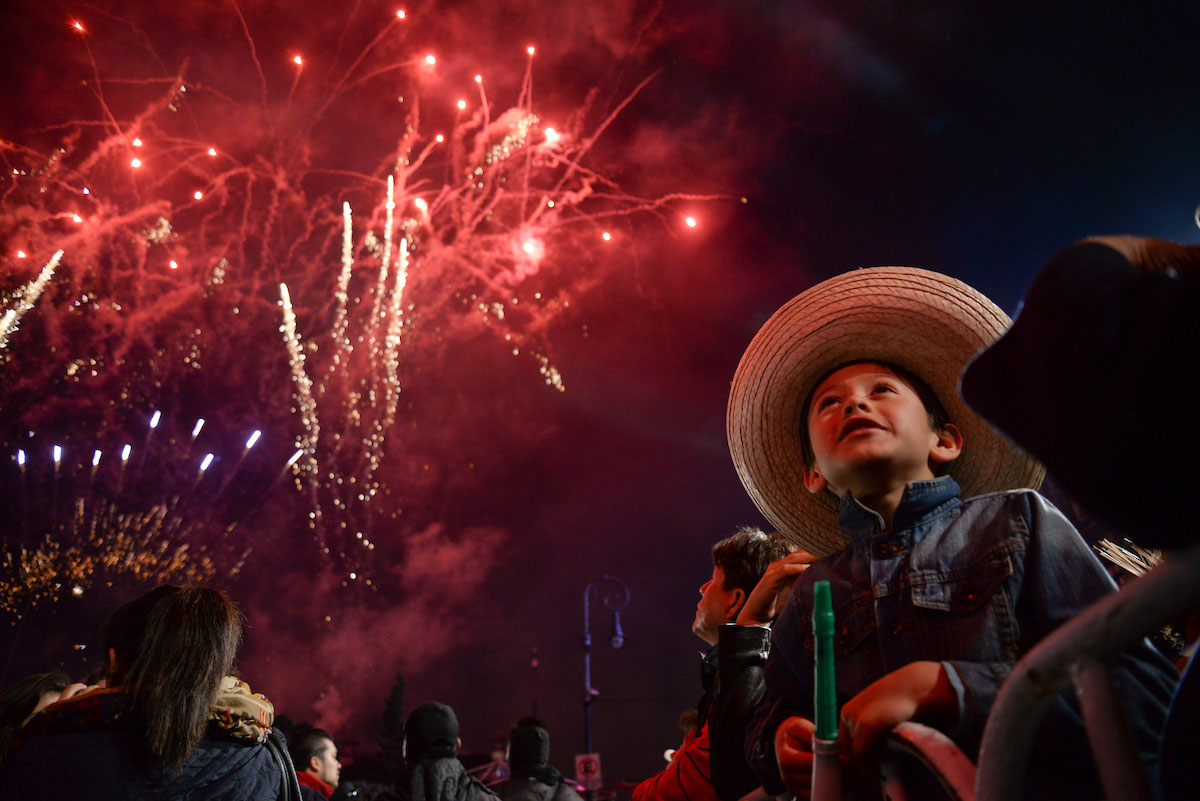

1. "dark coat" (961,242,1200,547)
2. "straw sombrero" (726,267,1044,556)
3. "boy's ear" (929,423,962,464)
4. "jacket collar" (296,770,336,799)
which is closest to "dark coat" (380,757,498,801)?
"jacket collar" (296,770,336,799)

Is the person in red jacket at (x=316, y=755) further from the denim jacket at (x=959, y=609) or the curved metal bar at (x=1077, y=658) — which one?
the curved metal bar at (x=1077, y=658)

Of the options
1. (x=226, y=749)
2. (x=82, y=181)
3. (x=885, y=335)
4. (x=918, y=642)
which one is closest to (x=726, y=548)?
(x=885, y=335)

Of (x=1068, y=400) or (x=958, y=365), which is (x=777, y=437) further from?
(x=1068, y=400)

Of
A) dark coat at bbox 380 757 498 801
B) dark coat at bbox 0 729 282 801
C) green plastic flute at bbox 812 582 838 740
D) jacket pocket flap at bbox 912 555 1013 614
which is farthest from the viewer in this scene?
dark coat at bbox 380 757 498 801

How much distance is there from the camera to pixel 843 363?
9.04ft

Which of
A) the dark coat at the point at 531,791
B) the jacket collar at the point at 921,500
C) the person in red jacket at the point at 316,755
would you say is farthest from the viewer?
the person in red jacket at the point at 316,755

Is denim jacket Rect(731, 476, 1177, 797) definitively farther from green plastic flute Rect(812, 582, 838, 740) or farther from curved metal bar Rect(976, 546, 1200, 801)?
curved metal bar Rect(976, 546, 1200, 801)

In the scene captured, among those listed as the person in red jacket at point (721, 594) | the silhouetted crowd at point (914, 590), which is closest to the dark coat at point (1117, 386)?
the silhouetted crowd at point (914, 590)

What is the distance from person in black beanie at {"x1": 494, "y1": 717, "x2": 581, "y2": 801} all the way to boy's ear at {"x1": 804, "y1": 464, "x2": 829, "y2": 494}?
4.78 meters

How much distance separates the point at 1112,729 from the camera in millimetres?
912

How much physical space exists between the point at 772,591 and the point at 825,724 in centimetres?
171

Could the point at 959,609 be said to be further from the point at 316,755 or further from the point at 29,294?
the point at 29,294

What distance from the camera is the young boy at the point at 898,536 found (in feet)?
4.51

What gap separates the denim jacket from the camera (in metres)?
1.33
